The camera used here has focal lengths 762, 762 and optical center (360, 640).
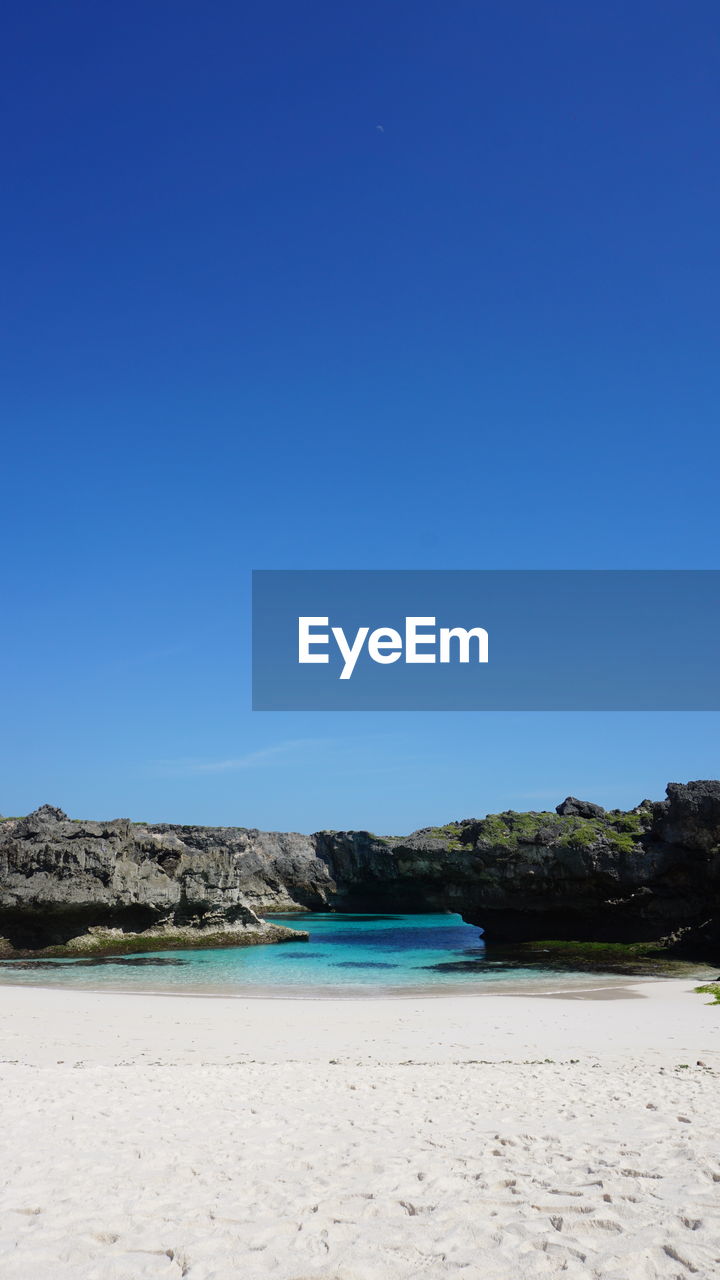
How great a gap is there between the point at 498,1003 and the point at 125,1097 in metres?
17.6

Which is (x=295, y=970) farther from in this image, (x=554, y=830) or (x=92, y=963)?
(x=554, y=830)

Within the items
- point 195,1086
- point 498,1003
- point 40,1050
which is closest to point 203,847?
point 498,1003

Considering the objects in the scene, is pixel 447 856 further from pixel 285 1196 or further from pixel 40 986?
pixel 285 1196

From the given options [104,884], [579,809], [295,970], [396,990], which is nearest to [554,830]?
[579,809]

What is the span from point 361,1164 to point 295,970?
3205 cm

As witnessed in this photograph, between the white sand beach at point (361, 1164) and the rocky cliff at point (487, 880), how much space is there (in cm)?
2627

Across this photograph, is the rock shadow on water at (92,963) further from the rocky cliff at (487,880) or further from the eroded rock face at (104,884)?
the eroded rock face at (104,884)

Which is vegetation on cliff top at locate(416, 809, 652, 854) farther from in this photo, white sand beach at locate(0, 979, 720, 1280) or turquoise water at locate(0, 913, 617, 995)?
white sand beach at locate(0, 979, 720, 1280)

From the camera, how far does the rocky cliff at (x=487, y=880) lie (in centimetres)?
4184

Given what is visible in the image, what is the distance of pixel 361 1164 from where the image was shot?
25.8 feet

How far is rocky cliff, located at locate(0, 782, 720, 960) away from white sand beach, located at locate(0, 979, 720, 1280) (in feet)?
86.2

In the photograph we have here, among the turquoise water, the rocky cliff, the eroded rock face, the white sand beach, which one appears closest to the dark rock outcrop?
the rocky cliff

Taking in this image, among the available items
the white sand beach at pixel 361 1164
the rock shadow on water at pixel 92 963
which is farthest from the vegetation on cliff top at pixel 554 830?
the white sand beach at pixel 361 1164

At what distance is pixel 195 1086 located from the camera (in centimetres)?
1282
